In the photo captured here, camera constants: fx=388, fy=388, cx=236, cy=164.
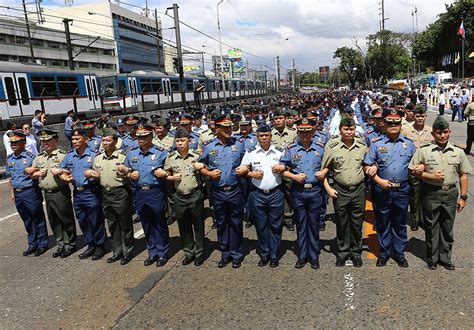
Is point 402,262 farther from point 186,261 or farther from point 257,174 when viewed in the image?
point 186,261

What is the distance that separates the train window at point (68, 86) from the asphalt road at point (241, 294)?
49.6ft

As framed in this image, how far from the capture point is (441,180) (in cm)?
411

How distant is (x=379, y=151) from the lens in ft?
14.3

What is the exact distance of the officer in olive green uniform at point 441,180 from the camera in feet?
13.6

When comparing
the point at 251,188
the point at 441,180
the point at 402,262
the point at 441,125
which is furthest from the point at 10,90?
the point at 441,180

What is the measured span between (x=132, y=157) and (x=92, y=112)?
673 inches

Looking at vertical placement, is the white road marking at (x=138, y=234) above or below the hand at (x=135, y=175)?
below

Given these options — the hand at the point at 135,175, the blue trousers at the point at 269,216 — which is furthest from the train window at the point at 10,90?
the blue trousers at the point at 269,216

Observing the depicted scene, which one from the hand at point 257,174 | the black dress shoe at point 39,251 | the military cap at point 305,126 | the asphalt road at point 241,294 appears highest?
the military cap at point 305,126

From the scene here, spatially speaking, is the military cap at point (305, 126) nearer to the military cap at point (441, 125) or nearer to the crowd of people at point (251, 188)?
the crowd of people at point (251, 188)

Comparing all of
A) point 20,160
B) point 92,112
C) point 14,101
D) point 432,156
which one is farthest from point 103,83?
point 432,156

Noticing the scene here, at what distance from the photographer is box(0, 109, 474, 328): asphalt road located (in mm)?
3627

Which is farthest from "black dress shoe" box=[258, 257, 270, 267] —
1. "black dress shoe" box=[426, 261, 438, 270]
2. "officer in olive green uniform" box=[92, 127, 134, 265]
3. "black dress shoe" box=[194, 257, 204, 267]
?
"black dress shoe" box=[426, 261, 438, 270]

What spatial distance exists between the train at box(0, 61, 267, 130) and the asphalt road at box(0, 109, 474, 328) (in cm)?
1259
